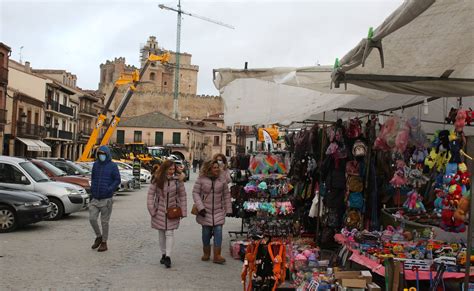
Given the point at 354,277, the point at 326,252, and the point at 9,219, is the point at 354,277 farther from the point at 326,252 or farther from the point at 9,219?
the point at 9,219

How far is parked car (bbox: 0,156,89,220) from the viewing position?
489 inches

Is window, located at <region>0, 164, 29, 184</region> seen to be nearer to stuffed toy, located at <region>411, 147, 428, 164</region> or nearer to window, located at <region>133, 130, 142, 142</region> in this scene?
stuffed toy, located at <region>411, 147, 428, 164</region>

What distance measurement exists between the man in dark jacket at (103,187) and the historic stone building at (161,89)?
95055 millimetres

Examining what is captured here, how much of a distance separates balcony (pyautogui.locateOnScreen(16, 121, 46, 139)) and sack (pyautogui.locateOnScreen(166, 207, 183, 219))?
127ft

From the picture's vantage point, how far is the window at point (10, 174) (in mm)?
12367

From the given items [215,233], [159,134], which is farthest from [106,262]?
[159,134]

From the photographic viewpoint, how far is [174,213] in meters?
7.71

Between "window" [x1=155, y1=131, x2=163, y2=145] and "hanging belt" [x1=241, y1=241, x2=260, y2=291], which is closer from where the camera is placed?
"hanging belt" [x1=241, y1=241, x2=260, y2=291]

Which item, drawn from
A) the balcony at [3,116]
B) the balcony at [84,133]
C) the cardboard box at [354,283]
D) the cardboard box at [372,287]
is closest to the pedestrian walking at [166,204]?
the cardboard box at [354,283]

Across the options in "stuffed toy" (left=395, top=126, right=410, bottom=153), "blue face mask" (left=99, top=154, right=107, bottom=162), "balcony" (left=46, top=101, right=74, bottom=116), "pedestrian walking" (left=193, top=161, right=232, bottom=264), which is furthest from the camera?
"balcony" (left=46, top=101, right=74, bottom=116)

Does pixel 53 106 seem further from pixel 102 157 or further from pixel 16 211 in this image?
pixel 102 157

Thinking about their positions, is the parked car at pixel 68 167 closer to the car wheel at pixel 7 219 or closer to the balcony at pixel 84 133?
the car wheel at pixel 7 219

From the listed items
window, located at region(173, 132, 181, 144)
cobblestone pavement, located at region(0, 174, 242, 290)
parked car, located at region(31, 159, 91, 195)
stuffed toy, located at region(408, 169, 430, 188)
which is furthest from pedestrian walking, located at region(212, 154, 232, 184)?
window, located at region(173, 132, 181, 144)

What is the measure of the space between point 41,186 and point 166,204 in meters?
6.30
